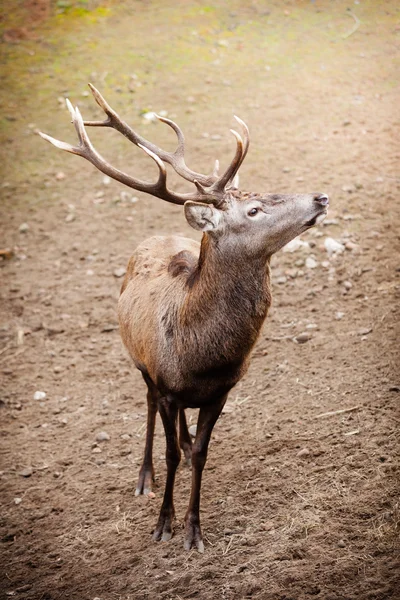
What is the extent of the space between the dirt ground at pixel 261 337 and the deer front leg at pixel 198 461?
0.36 feet

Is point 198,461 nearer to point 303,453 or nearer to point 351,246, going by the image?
point 303,453

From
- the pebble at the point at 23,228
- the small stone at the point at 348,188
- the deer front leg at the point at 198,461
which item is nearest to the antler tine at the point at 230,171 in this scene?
the deer front leg at the point at 198,461

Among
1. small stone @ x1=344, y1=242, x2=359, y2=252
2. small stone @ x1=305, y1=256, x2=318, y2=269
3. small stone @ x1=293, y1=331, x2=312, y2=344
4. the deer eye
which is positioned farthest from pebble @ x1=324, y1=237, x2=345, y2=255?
the deer eye

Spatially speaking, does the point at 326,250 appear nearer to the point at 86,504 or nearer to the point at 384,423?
the point at 384,423

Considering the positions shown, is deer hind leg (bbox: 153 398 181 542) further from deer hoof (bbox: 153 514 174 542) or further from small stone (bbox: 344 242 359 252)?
small stone (bbox: 344 242 359 252)

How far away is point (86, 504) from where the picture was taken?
472 centimetres

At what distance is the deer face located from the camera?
3.82 m

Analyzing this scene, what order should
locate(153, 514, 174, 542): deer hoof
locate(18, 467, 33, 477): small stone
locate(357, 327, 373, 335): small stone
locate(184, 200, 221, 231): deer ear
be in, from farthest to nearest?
locate(357, 327, 373, 335): small stone, locate(18, 467, 33, 477): small stone, locate(153, 514, 174, 542): deer hoof, locate(184, 200, 221, 231): deer ear

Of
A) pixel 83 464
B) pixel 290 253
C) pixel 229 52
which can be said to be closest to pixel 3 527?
pixel 83 464

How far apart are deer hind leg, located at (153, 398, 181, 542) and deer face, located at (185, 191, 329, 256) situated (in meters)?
1.07

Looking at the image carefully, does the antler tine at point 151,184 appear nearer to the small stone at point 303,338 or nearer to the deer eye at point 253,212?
the deer eye at point 253,212

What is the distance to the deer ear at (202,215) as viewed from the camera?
3.73m

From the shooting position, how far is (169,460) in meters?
4.23

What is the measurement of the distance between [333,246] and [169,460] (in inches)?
129
